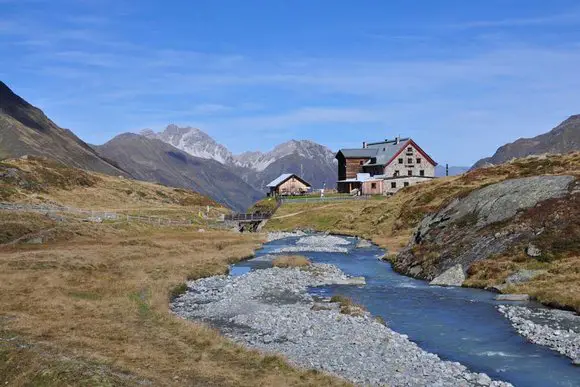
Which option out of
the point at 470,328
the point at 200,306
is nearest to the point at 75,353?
the point at 200,306

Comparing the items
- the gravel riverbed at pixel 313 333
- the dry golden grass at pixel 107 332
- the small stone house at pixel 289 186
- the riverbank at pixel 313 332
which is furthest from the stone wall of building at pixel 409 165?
the gravel riverbed at pixel 313 333

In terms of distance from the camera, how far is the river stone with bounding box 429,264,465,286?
46031 millimetres

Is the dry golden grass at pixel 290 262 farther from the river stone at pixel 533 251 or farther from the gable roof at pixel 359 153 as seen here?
the gable roof at pixel 359 153

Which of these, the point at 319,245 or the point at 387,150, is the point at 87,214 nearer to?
the point at 319,245

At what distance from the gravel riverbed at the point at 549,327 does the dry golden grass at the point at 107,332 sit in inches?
489

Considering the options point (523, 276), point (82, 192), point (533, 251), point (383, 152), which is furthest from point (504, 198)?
point (82, 192)

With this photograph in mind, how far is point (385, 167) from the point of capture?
14138 cm

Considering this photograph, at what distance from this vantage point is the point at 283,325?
31266 mm

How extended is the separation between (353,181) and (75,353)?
125132mm

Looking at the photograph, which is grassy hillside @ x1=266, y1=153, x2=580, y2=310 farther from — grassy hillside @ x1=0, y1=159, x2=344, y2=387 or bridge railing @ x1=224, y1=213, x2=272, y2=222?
grassy hillside @ x1=0, y1=159, x2=344, y2=387

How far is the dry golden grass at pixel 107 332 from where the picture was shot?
66.8ft

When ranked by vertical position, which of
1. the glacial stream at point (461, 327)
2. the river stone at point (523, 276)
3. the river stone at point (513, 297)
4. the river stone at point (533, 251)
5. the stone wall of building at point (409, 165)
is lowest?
the glacial stream at point (461, 327)

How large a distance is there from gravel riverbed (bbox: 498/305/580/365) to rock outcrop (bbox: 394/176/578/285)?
40.8 ft

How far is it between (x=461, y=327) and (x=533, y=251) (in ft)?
57.1
